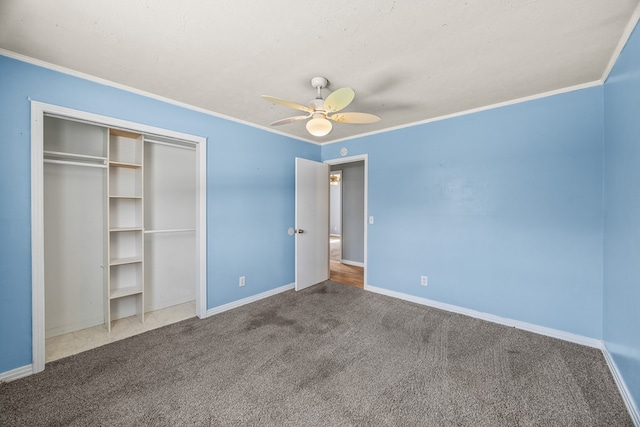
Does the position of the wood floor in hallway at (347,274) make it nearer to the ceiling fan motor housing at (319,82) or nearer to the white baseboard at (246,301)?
the white baseboard at (246,301)

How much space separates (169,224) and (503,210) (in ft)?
12.7

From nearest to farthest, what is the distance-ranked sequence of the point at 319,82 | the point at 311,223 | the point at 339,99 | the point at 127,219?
the point at 339,99, the point at 319,82, the point at 127,219, the point at 311,223

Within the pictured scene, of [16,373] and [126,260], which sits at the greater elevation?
[126,260]

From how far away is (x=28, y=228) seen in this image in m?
1.88

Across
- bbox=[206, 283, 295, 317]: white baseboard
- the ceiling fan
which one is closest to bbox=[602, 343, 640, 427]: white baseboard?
the ceiling fan

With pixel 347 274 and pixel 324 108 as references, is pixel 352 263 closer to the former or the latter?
pixel 347 274

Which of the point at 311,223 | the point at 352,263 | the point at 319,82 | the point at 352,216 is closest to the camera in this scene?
the point at 319,82

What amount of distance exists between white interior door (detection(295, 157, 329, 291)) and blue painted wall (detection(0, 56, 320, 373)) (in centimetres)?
23

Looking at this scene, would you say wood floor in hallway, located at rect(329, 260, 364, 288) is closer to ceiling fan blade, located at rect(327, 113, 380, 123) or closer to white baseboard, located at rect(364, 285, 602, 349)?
white baseboard, located at rect(364, 285, 602, 349)

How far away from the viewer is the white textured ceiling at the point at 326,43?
140 centimetres

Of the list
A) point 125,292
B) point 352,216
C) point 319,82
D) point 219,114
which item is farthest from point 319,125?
point 352,216

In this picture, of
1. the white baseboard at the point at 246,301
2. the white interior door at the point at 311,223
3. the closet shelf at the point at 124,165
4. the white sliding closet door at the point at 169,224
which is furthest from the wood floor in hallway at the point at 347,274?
the closet shelf at the point at 124,165

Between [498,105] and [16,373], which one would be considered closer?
[16,373]

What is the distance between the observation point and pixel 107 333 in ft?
8.26
